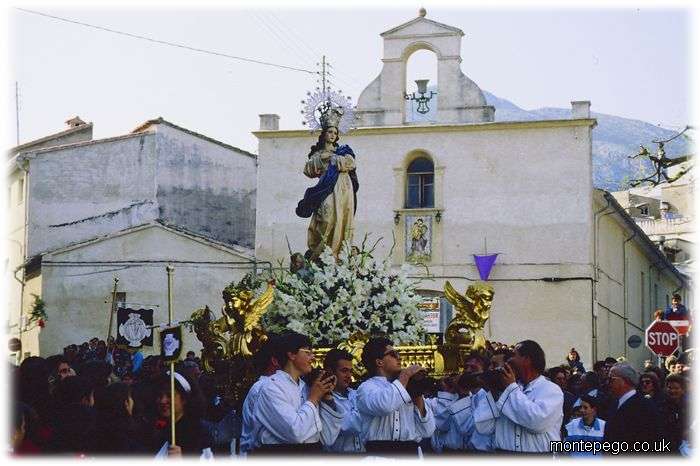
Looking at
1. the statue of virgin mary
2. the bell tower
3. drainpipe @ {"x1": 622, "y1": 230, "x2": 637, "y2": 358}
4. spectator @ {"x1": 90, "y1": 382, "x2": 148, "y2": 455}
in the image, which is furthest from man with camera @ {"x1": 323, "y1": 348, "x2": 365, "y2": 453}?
drainpipe @ {"x1": 622, "y1": 230, "x2": 637, "y2": 358}

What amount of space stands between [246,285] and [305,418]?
4.25 m

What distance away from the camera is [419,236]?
3575 centimetres

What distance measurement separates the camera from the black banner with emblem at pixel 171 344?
9.77m

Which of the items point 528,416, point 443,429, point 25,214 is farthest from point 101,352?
point 25,214

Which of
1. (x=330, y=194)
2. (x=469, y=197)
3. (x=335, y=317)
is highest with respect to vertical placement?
(x=469, y=197)

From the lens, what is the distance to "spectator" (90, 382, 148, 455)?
29.5 ft

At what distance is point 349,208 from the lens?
14.4 m

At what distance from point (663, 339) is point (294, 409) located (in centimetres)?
1121

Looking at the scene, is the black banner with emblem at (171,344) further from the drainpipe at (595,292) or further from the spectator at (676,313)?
the drainpipe at (595,292)

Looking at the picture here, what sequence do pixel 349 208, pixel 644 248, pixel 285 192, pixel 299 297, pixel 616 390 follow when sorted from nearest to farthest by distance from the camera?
pixel 616 390
pixel 299 297
pixel 349 208
pixel 285 192
pixel 644 248

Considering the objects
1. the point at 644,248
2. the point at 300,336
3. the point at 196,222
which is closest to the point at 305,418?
the point at 300,336

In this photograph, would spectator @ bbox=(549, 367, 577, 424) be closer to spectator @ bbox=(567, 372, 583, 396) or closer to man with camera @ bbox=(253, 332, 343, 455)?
spectator @ bbox=(567, 372, 583, 396)

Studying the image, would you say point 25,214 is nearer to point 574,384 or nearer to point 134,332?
point 134,332

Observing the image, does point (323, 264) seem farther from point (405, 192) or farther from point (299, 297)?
point (405, 192)
